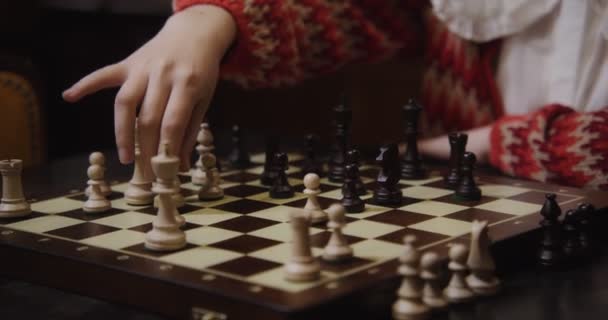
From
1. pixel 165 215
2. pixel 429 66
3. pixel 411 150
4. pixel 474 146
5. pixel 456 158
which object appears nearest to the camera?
pixel 165 215

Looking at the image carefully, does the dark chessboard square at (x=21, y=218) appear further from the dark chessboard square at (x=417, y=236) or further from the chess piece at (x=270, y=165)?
the dark chessboard square at (x=417, y=236)

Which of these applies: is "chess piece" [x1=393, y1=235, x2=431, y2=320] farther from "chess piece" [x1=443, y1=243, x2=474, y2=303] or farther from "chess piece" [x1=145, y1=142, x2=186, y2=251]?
"chess piece" [x1=145, y1=142, x2=186, y2=251]

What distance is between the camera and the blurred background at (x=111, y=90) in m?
2.40

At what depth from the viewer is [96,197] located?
1322mm

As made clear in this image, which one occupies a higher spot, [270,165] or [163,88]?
[163,88]

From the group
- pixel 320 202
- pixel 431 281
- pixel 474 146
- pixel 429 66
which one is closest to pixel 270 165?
pixel 320 202

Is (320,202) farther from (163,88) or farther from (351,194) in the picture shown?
(163,88)

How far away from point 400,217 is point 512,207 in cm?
19

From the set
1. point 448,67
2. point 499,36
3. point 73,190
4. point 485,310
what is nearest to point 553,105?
point 499,36

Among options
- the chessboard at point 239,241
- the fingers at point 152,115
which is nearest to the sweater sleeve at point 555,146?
the chessboard at point 239,241

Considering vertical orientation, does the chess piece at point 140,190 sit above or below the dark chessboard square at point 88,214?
above

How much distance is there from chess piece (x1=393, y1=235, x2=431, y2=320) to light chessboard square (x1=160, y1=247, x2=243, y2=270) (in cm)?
24

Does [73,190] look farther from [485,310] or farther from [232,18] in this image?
[485,310]

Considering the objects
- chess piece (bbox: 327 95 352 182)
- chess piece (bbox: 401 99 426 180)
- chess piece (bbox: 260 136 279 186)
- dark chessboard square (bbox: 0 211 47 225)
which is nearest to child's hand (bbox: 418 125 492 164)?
chess piece (bbox: 401 99 426 180)
